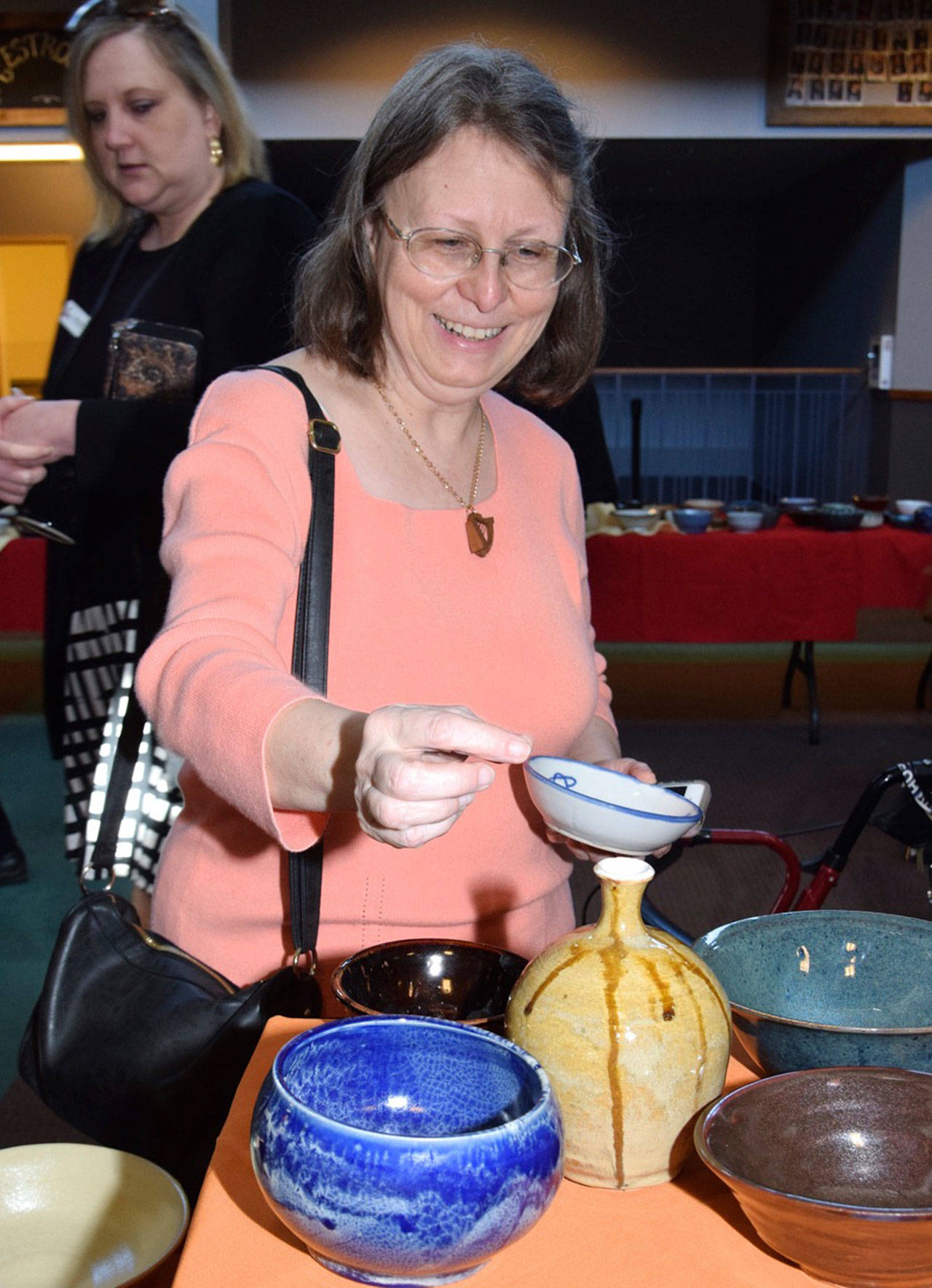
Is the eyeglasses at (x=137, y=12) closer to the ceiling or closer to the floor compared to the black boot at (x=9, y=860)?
closer to the ceiling

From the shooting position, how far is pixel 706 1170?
75 cm

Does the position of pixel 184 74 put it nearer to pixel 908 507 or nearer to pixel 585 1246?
pixel 585 1246

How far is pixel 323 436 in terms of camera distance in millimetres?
1228

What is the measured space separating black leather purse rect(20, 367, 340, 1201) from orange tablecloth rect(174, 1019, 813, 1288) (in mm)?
275

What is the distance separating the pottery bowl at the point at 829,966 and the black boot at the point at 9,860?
287 cm

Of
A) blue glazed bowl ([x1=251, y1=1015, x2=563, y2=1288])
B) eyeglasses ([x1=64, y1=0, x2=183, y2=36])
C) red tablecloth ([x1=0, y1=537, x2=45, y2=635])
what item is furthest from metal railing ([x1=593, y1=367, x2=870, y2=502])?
blue glazed bowl ([x1=251, y1=1015, x2=563, y2=1288])

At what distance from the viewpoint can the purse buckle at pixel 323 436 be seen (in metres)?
1.22

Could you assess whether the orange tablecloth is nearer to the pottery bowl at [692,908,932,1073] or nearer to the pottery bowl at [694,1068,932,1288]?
the pottery bowl at [694,1068,932,1288]

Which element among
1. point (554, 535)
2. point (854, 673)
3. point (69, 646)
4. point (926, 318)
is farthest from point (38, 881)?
point (926, 318)

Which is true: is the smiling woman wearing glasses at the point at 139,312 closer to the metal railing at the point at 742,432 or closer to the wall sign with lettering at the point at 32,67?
the wall sign with lettering at the point at 32,67

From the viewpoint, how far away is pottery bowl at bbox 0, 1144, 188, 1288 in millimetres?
918

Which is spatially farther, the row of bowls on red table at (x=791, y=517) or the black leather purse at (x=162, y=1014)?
the row of bowls on red table at (x=791, y=517)

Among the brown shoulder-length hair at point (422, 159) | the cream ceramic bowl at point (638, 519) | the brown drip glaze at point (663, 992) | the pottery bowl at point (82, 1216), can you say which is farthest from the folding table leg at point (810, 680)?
the brown drip glaze at point (663, 992)

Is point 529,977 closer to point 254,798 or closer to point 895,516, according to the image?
point 254,798
